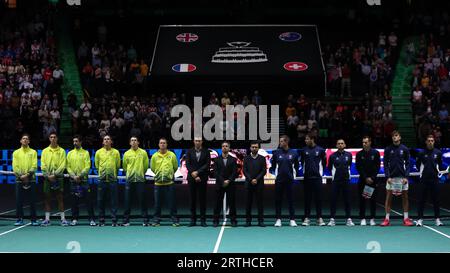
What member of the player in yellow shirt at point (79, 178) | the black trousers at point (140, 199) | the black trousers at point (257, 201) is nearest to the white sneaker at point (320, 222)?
the black trousers at point (257, 201)

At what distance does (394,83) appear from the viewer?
32.7m

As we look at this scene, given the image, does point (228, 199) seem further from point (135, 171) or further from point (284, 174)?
point (135, 171)

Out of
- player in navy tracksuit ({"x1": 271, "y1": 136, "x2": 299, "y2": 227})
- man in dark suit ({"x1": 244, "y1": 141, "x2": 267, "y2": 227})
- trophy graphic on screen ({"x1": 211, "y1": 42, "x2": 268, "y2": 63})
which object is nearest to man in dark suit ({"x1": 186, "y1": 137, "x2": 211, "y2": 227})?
man in dark suit ({"x1": 244, "y1": 141, "x2": 267, "y2": 227})

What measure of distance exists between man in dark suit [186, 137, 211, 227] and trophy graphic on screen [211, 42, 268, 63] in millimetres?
17110

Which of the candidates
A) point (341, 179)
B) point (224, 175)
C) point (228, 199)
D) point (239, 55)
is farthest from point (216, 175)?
point (239, 55)

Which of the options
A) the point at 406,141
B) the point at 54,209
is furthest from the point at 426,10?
the point at 54,209

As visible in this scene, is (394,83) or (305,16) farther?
(305,16)

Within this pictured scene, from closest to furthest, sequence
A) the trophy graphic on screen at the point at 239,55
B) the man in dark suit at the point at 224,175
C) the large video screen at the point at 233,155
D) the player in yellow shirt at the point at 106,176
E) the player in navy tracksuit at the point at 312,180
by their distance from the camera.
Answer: the man in dark suit at the point at 224,175, the player in yellow shirt at the point at 106,176, the player in navy tracksuit at the point at 312,180, the large video screen at the point at 233,155, the trophy graphic on screen at the point at 239,55

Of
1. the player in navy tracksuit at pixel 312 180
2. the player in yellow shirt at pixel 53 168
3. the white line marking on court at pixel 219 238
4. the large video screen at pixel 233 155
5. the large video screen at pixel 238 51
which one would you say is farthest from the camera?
the large video screen at pixel 238 51

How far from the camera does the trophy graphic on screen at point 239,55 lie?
33125 millimetres

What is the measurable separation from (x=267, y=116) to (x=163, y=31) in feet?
29.8

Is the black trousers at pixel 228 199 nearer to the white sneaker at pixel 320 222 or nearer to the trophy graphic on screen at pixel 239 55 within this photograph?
the white sneaker at pixel 320 222

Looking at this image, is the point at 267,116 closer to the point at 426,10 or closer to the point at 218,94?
the point at 218,94

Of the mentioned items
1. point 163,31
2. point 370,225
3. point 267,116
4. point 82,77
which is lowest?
point 370,225
